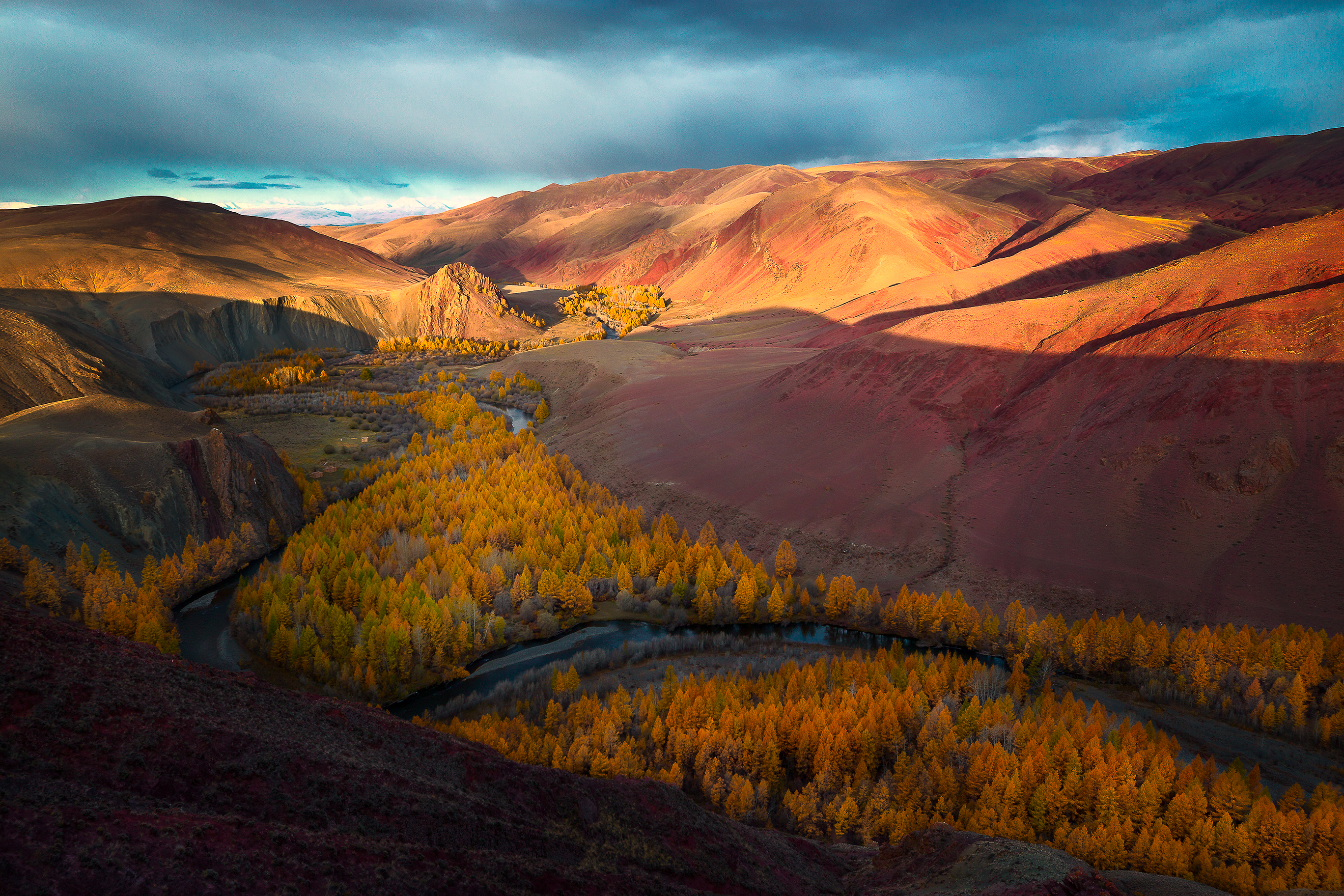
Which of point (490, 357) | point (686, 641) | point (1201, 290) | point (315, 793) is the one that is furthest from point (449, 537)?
point (490, 357)

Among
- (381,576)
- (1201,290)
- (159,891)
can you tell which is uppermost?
(1201,290)

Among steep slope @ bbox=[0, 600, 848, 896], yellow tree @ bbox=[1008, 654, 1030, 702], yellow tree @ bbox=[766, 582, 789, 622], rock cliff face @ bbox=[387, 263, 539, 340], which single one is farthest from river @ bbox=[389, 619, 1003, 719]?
rock cliff face @ bbox=[387, 263, 539, 340]

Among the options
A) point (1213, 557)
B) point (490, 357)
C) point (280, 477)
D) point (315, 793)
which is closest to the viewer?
point (315, 793)

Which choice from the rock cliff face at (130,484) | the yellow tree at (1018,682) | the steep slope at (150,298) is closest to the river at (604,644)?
the yellow tree at (1018,682)

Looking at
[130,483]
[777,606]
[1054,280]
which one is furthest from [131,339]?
[1054,280]

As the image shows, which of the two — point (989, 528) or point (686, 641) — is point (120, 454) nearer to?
point (686, 641)

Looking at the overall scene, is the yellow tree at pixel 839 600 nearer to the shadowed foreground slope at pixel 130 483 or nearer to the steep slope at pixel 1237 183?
→ the shadowed foreground slope at pixel 130 483

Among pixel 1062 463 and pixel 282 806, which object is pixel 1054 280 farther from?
pixel 282 806

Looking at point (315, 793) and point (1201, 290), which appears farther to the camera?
point (1201, 290)
